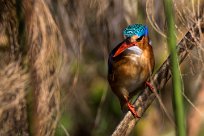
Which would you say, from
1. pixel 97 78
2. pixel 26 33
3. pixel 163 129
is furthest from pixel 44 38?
pixel 163 129

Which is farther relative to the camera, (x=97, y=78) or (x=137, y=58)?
(x=97, y=78)

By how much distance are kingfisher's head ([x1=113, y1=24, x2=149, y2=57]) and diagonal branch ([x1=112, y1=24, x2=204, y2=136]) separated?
144 mm

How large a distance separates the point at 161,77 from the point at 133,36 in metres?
0.20

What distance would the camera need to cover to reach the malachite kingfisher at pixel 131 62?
1.36m

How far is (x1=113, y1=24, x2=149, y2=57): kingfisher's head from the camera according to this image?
1338mm

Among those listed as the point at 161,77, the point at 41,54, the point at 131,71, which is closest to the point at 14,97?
the point at 41,54

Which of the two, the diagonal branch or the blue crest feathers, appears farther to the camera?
the blue crest feathers

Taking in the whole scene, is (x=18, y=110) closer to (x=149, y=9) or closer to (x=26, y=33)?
(x=26, y=33)

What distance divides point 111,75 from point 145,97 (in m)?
0.29

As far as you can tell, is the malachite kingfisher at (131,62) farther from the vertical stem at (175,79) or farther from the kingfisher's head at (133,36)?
the vertical stem at (175,79)

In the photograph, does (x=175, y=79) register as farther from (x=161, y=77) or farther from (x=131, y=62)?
(x=131, y=62)

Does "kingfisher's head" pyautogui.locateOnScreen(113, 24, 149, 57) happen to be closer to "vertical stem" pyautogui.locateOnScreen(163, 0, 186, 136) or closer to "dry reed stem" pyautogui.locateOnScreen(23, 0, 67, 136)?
"dry reed stem" pyautogui.locateOnScreen(23, 0, 67, 136)

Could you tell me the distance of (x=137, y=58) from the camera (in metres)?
1.41

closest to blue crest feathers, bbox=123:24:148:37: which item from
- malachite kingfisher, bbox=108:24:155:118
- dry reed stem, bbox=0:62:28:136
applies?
malachite kingfisher, bbox=108:24:155:118
